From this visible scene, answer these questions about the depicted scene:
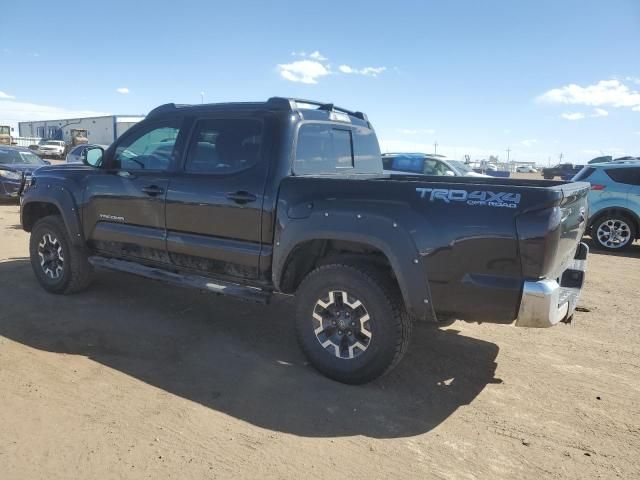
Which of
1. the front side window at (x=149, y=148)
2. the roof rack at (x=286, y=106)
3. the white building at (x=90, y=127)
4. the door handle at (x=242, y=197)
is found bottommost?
the door handle at (x=242, y=197)

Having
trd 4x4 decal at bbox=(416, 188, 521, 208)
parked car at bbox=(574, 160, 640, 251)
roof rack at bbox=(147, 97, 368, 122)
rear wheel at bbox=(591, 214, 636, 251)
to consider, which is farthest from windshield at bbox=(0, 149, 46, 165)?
rear wheel at bbox=(591, 214, 636, 251)

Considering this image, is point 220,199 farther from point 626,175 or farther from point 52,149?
point 52,149

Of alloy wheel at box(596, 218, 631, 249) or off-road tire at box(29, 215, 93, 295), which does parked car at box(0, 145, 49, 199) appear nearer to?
off-road tire at box(29, 215, 93, 295)

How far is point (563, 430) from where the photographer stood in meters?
3.09

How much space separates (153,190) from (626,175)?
8871 millimetres

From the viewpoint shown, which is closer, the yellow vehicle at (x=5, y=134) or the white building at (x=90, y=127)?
the white building at (x=90, y=127)

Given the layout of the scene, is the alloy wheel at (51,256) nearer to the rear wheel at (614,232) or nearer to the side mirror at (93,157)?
the side mirror at (93,157)

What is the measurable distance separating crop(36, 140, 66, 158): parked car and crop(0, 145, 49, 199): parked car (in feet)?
86.3

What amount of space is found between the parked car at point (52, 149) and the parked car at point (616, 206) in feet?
127

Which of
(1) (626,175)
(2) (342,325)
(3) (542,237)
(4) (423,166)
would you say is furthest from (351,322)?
(4) (423,166)

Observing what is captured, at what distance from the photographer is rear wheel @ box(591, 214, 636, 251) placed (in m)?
9.38

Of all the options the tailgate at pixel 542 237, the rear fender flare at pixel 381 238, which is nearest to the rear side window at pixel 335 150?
the rear fender flare at pixel 381 238

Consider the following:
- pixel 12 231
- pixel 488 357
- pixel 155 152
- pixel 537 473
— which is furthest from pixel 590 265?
pixel 12 231

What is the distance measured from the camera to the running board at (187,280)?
13.1ft
